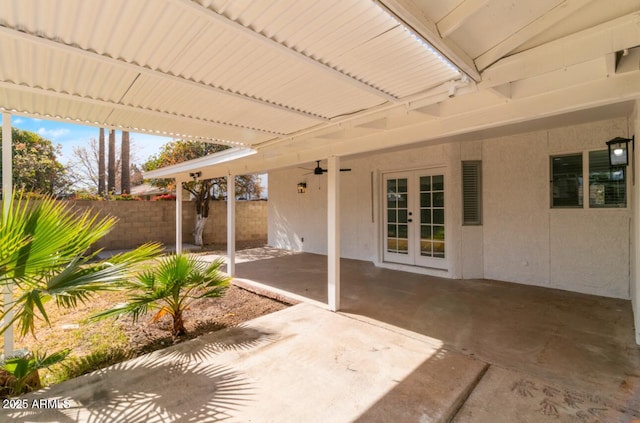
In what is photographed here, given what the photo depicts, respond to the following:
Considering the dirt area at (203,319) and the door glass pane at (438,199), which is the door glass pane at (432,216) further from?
the dirt area at (203,319)

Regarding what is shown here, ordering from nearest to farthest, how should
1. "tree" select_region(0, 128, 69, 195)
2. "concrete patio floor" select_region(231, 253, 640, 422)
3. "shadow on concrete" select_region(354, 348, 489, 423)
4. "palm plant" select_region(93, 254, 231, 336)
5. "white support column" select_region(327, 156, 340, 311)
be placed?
"shadow on concrete" select_region(354, 348, 489, 423)
"concrete patio floor" select_region(231, 253, 640, 422)
"palm plant" select_region(93, 254, 231, 336)
"white support column" select_region(327, 156, 340, 311)
"tree" select_region(0, 128, 69, 195)

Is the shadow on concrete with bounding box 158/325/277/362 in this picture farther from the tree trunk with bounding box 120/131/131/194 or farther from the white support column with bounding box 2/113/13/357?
the tree trunk with bounding box 120/131/131/194

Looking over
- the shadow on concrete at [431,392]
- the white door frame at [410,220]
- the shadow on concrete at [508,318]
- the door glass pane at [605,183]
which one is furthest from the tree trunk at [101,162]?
the door glass pane at [605,183]

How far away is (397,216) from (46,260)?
22.0 ft

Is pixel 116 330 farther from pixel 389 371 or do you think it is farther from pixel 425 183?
pixel 425 183

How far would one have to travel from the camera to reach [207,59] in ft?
8.06

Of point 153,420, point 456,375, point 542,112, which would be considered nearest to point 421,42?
point 542,112

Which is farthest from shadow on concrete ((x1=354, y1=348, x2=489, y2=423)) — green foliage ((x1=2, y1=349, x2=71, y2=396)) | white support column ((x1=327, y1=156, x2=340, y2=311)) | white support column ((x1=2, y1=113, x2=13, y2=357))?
white support column ((x1=2, y1=113, x2=13, y2=357))

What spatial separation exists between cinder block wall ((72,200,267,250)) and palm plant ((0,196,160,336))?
9378mm

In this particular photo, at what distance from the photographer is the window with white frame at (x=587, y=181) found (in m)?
5.14

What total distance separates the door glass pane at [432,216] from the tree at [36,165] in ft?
56.4

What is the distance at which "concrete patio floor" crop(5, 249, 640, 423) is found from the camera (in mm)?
2482

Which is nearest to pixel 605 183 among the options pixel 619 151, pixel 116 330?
pixel 619 151

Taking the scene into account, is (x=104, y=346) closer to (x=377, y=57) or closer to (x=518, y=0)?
(x=377, y=57)
